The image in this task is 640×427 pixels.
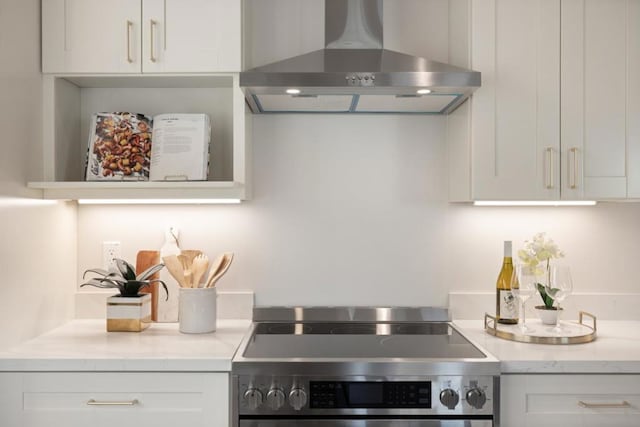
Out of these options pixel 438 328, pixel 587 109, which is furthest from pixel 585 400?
pixel 587 109

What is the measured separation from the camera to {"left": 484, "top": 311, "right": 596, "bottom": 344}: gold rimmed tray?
6.64ft

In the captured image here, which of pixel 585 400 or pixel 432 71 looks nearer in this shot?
pixel 585 400

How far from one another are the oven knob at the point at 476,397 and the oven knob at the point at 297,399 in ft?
1.64

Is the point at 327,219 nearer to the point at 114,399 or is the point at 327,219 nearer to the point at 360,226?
the point at 360,226

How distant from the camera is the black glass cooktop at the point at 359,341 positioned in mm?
1922

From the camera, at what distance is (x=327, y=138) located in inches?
98.3

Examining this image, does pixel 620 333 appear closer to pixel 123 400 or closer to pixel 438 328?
pixel 438 328

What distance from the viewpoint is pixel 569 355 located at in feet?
6.16

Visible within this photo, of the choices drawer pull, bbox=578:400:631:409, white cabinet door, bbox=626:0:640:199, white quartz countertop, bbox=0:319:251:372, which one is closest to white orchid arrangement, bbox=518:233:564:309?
white cabinet door, bbox=626:0:640:199

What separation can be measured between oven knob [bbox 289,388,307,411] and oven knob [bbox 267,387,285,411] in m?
0.03

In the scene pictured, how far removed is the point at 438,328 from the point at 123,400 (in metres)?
1.23

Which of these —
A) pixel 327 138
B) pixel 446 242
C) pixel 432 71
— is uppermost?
pixel 432 71

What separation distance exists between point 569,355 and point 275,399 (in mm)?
939

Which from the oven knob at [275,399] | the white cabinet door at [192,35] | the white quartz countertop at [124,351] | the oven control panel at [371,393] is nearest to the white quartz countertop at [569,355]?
the oven control panel at [371,393]
